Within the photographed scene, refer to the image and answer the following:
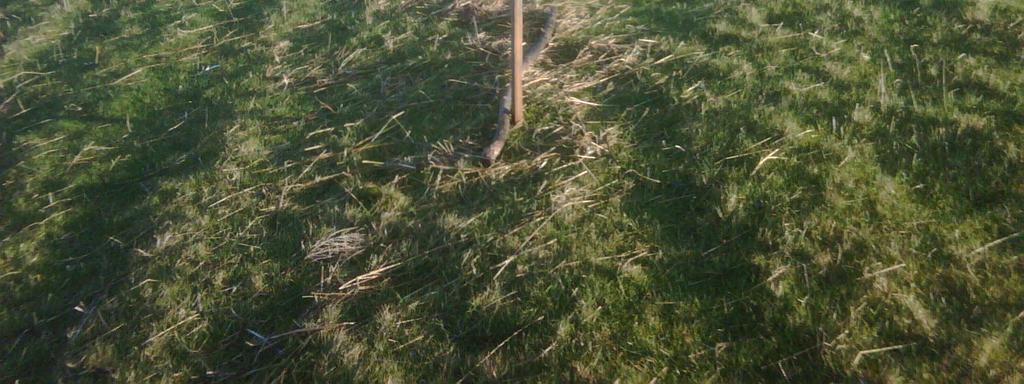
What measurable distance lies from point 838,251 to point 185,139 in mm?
4740

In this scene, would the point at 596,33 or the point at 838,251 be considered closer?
the point at 838,251

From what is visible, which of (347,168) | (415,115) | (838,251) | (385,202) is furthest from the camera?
(415,115)

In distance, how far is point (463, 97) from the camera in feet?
19.9

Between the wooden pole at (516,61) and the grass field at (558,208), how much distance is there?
13 cm

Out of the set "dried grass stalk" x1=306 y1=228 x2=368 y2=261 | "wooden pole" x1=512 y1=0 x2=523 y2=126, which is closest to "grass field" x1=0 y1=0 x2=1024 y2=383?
"dried grass stalk" x1=306 y1=228 x2=368 y2=261

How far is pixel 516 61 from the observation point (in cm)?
523

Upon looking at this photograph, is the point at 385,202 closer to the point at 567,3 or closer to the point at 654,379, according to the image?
the point at 654,379

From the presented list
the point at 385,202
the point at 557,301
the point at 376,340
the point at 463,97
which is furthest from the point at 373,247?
the point at 463,97

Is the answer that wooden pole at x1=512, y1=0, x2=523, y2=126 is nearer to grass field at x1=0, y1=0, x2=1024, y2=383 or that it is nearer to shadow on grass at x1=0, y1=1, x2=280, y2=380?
grass field at x1=0, y1=0, x2=1024, y2=383

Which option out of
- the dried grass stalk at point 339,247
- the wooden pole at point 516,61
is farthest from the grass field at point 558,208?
the wooden pole at point 516,61

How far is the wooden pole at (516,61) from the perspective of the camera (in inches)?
201

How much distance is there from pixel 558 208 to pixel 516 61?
1090 mm

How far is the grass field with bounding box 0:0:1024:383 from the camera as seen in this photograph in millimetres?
3861

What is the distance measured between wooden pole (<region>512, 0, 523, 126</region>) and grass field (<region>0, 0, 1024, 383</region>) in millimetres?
133
